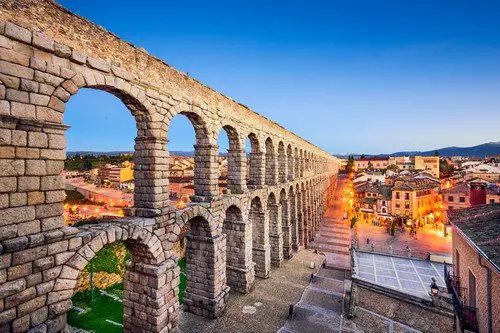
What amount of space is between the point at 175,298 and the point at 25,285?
5.61m

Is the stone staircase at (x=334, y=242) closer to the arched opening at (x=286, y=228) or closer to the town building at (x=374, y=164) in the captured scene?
the arched opening at (x=286, y=228)

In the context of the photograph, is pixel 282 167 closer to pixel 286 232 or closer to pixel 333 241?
pixel 286 232

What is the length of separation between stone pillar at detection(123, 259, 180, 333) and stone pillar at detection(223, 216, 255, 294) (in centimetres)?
644

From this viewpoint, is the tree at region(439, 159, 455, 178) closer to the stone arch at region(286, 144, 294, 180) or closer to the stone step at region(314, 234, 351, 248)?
the stone step at region(314, 234, 351, 248)

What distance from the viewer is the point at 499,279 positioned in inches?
321

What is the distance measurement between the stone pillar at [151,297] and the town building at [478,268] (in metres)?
10.4

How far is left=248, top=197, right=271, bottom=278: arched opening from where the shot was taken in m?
19.2

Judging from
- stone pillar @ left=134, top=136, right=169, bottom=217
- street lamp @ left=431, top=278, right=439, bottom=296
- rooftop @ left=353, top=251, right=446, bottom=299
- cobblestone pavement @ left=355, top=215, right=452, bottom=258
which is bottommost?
cobblestone pavement @ left=355, top=215, right=452, bottom=258

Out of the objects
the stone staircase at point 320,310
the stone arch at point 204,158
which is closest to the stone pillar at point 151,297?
the stone arch at point 204,158

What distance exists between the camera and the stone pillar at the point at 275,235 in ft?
72.1

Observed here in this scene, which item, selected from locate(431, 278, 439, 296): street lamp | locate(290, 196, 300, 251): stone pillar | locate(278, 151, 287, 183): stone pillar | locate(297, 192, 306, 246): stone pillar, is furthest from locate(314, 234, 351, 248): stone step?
locate(431, 278, 439, 296): street lamp

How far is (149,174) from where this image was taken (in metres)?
9.87

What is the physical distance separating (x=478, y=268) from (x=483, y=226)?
1803mm

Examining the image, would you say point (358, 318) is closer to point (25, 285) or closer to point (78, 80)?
point (25, 285)
